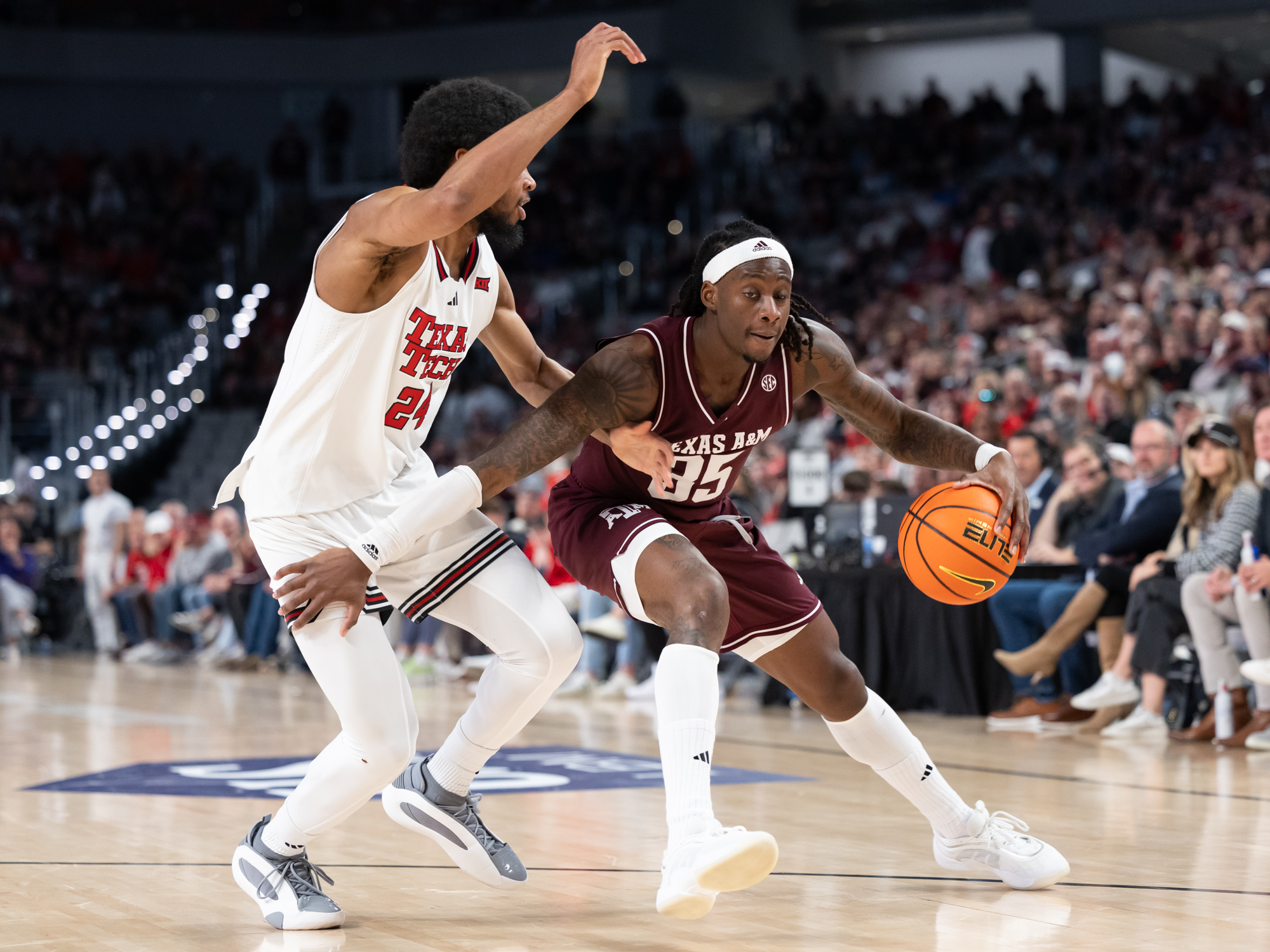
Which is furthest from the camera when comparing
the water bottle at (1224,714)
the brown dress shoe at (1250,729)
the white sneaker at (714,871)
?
the water bottle at (1224,714)

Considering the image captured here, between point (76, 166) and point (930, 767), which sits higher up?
point (76, 166)

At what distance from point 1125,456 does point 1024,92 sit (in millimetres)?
10628

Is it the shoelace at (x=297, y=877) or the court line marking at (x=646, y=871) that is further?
the court line marking at (x=646, y=871)

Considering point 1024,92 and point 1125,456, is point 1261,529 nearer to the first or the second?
point 1125,456

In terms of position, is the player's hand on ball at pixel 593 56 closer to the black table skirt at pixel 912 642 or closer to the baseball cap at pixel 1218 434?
the baseball cap at pixel 1218 434

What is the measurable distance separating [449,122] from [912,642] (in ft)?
18.4

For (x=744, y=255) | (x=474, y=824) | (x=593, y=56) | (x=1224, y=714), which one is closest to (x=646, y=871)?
(x=474, y=824)

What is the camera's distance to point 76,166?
22406mm

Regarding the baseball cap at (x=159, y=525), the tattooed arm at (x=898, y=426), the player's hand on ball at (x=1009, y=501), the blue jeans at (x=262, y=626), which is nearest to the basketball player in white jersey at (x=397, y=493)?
the tattooed arm at (x=898, y=426)

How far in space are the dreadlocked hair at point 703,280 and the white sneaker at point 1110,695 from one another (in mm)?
4107

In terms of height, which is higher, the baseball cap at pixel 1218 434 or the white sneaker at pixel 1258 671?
the baseball cap at pixel 1218 434

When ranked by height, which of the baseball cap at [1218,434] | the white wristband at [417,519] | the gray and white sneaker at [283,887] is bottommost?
the gray and white sneaker at [283,887]

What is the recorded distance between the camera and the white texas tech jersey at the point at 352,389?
3.41 metres

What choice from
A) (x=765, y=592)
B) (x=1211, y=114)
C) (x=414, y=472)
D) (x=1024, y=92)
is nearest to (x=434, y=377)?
(x=414, y=472)
